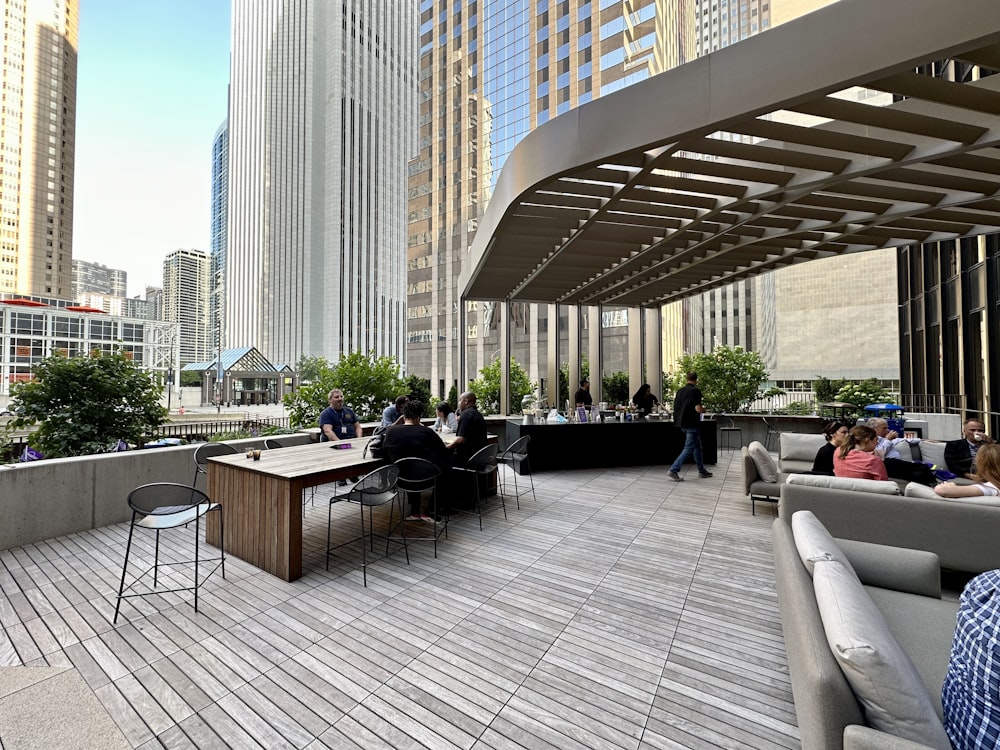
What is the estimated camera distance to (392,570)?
3.97 meters

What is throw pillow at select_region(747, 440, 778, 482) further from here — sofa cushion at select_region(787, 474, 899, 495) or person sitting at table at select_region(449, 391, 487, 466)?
person sitting at table at select_region(449, 391, 487, 466)

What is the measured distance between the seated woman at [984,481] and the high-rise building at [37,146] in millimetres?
104217

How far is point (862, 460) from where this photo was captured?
4426mm

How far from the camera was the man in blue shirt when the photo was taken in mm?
6727

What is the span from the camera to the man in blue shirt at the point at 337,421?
673 centimetres

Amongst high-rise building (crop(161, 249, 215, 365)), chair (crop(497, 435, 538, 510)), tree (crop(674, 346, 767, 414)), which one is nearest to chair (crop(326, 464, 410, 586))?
chair (crop(497, 435, 538, 510))

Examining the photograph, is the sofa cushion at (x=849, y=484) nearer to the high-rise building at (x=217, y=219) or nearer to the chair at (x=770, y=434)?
the chair at (x=770, y=434)

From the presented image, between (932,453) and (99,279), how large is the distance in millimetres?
177112

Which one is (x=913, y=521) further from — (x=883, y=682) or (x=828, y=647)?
(x=883, y=682)

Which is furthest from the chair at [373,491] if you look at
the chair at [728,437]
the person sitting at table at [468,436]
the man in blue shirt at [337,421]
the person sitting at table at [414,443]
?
the chair at [728,437]

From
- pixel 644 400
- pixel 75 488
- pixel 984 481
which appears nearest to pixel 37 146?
pixel 75 488

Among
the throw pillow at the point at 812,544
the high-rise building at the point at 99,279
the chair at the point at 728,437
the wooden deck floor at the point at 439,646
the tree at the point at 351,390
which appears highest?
the high-rise building at the point at 99,279

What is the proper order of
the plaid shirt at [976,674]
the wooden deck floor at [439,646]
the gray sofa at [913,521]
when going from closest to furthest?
the plaid shirt at [976,674], the wooden deck floor at [439,646], the gray sofa at [913,521]

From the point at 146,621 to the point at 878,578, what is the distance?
4.51 m
